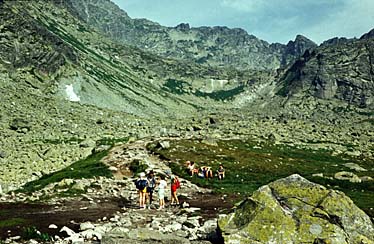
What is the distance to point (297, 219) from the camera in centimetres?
1991

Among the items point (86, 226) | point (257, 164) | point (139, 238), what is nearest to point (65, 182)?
point (86, 226)

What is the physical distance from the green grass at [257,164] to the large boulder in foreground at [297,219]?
59.0 ft

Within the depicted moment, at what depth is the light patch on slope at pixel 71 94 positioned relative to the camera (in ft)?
609

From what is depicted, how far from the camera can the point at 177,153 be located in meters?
67.3

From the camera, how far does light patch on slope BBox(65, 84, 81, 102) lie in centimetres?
18564

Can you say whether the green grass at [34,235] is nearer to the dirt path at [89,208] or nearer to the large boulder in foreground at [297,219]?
the dirt path at [89,208]

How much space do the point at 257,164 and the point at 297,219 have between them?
46709mm

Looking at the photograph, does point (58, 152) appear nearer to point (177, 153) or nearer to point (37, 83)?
point (177, 153)

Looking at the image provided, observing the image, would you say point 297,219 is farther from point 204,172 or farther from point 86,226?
point 204,172

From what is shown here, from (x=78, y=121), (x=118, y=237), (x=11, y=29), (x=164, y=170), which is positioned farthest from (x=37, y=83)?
(x=118, y=237)

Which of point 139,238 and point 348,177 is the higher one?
point 139,238

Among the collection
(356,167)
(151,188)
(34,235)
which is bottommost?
(151,188)

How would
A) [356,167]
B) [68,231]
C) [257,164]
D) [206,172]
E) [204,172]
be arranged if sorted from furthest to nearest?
1. [356,167]
2. [257,164]
3. [206,172]
4. [204,172]
5. [68,231]

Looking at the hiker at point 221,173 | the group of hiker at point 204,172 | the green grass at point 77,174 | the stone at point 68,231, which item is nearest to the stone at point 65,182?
the green grass at point 77,174
